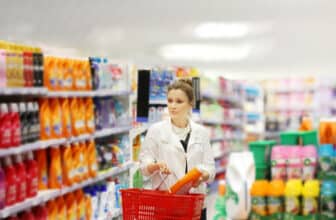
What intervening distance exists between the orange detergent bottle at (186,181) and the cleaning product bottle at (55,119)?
1.82 m

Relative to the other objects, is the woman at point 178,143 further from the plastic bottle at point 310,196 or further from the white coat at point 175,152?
the plastic bottle at point 310,196

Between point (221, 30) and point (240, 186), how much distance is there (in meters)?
7.23

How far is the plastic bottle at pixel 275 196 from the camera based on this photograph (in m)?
6.54

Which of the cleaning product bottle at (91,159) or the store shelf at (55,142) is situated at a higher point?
the store shelf at (55,142)

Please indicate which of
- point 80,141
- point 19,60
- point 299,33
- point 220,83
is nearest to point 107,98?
point 80,141

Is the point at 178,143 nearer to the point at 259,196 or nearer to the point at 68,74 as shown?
the point at 68,74

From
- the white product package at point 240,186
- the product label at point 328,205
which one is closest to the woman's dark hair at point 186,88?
the product label at point 328,205

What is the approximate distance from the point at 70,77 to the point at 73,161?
72cm

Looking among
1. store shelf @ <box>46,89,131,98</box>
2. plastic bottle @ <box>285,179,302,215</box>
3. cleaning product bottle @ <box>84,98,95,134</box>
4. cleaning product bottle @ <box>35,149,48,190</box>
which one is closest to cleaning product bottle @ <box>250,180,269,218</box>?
plastic bottle @ <box>285,179,302,215</box>

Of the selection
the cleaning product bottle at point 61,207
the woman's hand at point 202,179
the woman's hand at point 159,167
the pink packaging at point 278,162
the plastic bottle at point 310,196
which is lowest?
the plastic bottle at point 310,196

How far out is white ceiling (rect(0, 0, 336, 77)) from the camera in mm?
8578

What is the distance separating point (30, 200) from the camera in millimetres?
4395

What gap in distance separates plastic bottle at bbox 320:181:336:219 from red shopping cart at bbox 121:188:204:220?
3.26 metres

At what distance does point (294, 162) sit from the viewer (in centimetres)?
649
